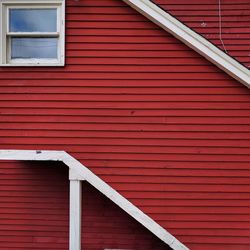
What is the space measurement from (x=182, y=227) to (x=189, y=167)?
899 mm

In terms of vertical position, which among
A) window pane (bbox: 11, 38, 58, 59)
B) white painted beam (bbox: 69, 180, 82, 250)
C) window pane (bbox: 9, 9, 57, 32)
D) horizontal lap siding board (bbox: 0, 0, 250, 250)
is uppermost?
window pane (bbox: 9, 9, 57, 32)

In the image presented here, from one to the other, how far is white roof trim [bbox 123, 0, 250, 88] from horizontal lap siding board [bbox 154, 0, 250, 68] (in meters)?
1.97

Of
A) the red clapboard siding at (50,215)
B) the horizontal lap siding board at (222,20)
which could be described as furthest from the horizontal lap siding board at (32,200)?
the horizontal lap siding board at (222,20)

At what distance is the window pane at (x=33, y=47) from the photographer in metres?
7.04

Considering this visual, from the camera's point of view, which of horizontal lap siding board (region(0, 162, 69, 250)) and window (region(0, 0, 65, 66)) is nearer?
window (region(0, 0, 65, 66))

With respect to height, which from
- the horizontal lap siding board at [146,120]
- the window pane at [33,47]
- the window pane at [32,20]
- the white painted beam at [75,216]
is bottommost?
the white painted beam at [75,216]

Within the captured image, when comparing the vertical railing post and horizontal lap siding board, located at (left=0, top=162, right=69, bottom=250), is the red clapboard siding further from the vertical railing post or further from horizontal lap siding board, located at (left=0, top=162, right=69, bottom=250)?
the vertical railing post

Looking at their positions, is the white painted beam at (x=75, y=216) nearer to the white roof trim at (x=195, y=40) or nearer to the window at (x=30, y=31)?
the window at (x=30, y=31)

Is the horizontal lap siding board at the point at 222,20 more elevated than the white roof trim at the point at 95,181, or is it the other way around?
the horizontal lap siding board at the point at 222,20

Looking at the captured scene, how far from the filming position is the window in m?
6.94

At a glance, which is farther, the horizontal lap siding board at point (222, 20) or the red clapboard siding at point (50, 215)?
the horizontal lap siding board at point (222, 20)

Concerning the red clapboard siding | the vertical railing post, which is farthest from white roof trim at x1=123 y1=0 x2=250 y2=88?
the red clapboard siding

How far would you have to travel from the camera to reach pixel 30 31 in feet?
23.3

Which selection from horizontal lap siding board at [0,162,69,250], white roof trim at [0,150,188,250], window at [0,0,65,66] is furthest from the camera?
horizontal lap siding board at [0,162,69,250]
